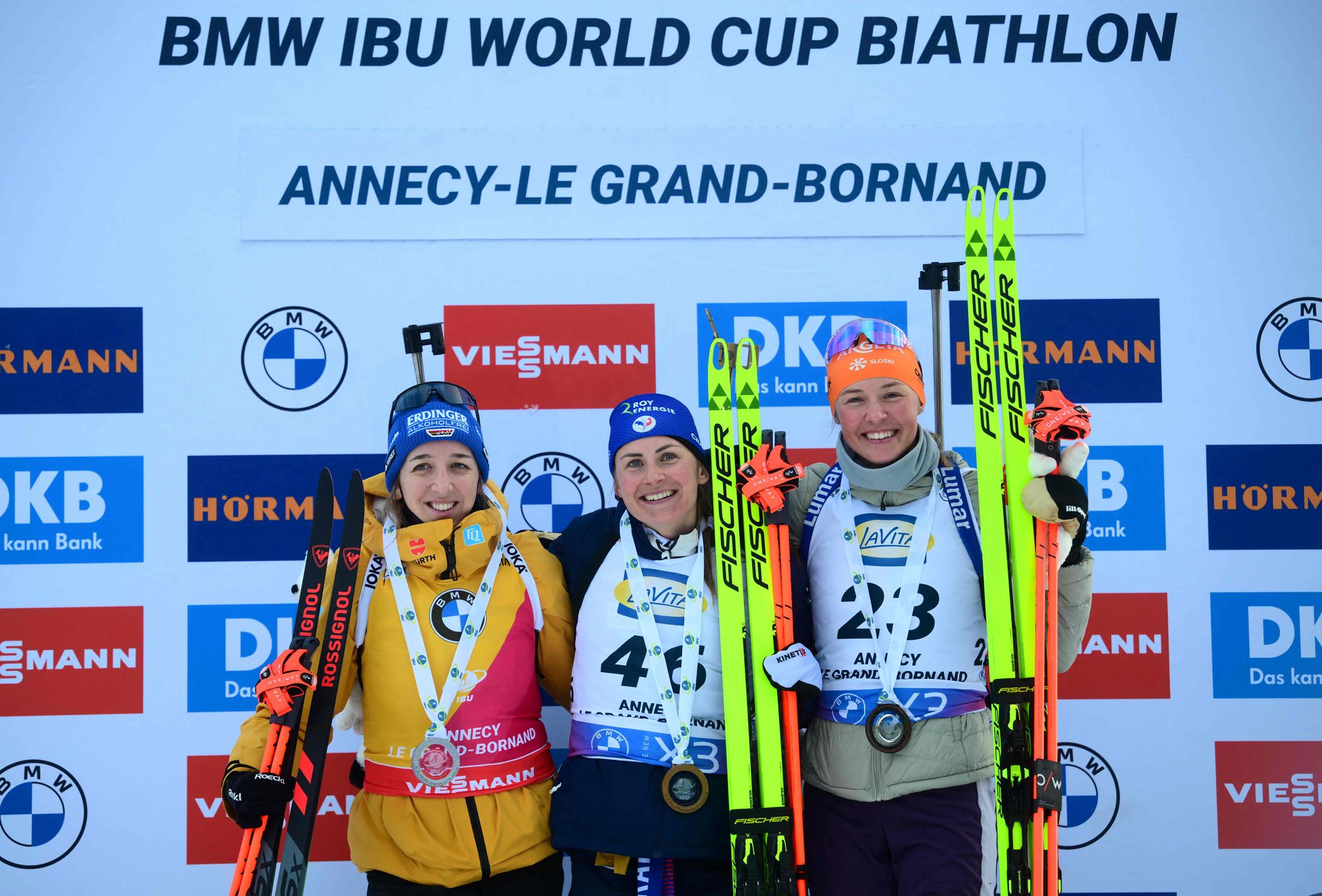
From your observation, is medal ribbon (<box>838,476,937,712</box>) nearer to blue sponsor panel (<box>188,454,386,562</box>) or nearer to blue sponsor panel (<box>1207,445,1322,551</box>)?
blue sponsor panel (<box>1207,445,1322,551</box>)

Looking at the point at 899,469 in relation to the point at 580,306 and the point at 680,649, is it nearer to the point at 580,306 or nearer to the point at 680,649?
the point at 680,649

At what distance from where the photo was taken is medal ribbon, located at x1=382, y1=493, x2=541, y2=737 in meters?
2.47

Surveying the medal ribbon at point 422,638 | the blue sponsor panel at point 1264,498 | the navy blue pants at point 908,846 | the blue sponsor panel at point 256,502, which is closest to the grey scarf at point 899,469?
the navy blue pants at point 908,846

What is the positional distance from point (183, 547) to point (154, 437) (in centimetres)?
38

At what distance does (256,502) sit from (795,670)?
2004 millimetres

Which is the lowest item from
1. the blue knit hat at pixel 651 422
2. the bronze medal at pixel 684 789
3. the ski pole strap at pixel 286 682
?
the bronze medal at pixel 684 789

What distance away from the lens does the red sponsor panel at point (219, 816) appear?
131 inches

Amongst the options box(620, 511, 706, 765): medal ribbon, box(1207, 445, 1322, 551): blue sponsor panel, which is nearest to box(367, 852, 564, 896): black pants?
box(620, 511, 706, 765): medal ribbon

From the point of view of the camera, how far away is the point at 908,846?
2.32 m

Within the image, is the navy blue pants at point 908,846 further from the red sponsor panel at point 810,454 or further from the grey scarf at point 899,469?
the red sponsor panel at point 810,454

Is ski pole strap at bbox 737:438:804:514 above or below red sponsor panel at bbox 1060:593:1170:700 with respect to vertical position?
above

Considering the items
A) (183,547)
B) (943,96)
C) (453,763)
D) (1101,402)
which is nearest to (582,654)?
(453,763)

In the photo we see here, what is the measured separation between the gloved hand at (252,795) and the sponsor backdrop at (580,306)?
3.50 ft

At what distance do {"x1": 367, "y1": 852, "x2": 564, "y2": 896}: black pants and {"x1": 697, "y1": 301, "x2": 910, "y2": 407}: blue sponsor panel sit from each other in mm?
1584
